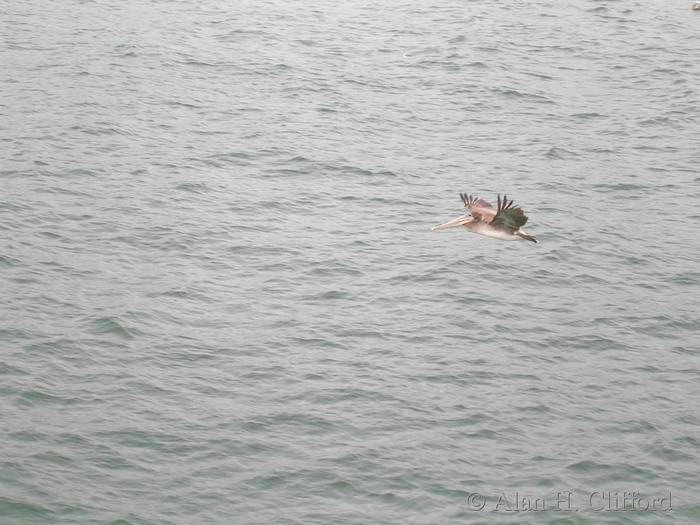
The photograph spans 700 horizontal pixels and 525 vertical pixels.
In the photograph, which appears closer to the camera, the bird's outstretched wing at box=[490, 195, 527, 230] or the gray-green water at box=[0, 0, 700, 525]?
the bird's outstretched wing at box=[490, 195, 527, 230]

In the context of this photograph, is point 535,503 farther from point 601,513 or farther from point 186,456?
point 186,456

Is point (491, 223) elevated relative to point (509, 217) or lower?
lower

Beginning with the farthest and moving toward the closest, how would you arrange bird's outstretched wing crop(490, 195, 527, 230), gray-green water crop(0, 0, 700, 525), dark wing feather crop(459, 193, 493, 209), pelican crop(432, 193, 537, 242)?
gray-green water crop(0, 0, 700, 525) < dark wing feather crop(459, 193, 493, 209) < pelican crop(432, 193, 537, 242) < bird's outstretched wing crop(490, 195, 527, 230)

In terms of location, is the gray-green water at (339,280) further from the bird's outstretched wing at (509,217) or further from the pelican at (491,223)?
the bird's outstretched wing at (509,217)

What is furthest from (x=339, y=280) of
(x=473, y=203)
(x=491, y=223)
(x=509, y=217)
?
(x=509, y=217)

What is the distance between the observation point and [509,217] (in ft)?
59.6

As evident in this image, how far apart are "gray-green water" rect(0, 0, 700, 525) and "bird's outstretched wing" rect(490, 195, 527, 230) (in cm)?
423

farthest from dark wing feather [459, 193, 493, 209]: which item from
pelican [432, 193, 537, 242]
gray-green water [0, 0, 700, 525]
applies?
gray-green water [0, 0, 700, 525]

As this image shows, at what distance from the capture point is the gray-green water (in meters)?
19.4

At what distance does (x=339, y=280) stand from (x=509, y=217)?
7.93m

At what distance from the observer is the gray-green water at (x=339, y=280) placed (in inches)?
763

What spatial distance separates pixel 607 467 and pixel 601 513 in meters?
1.25

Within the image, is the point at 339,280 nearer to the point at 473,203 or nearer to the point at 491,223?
the point at 473,203

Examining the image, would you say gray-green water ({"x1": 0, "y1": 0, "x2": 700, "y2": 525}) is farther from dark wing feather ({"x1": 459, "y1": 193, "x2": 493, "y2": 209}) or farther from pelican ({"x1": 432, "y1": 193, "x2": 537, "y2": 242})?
dark wing feather ({"x1": 459, "y1": 193, "x2": 493, "y2": 209})
